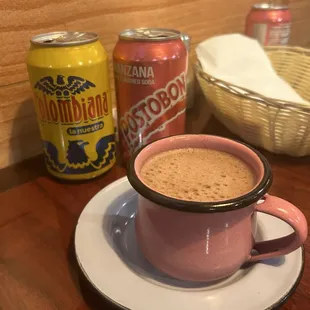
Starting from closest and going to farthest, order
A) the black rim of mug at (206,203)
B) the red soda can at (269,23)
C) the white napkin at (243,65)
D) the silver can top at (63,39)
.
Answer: the black rim of mug at (206,203), the silver can top at (63,39), the white napkin at (243,65), the red soda can at (269,23)

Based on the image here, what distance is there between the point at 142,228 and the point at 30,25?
41cm

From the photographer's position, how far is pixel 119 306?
13.9 inches

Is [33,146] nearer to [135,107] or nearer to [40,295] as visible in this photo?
[135,107]

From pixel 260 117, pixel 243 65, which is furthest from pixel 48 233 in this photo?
pixel 243 65

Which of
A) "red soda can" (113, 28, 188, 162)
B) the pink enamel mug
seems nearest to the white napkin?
"red soda can" (113, 28, 188, 162)

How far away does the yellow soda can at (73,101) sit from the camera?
0.54 metres

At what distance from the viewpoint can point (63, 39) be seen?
0.57 m

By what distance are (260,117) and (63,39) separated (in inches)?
13.8

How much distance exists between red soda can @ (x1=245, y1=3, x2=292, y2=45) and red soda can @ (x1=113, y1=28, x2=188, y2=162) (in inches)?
15.1

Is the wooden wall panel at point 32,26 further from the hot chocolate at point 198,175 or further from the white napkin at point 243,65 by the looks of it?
the hot chocolate at point 198,175

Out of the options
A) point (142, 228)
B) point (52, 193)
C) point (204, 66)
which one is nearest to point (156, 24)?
point (204, 66)

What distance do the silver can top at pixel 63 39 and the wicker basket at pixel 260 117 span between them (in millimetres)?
241

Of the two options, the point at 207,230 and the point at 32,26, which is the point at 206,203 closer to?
the point at 207,230

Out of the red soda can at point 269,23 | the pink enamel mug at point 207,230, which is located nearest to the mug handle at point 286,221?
the pink enamel mug at point 207,230
